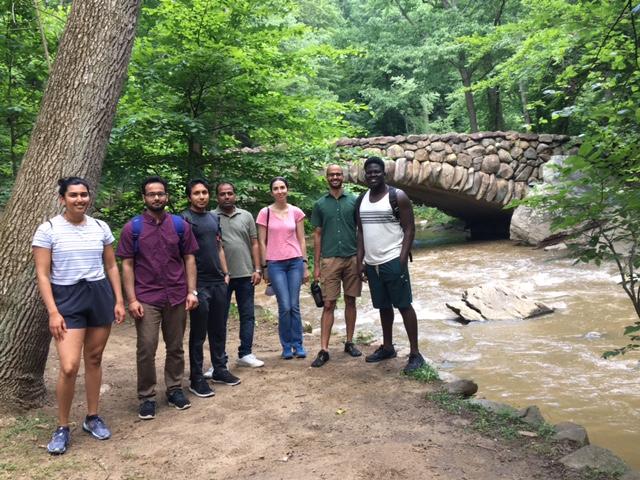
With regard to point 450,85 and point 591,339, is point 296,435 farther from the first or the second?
point 450,85

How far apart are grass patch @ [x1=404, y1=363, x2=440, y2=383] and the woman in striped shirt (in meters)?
2.11

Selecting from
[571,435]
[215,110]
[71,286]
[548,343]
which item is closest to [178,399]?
[71,286]

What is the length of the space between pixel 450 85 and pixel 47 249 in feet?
78.0

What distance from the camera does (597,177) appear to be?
2592mm

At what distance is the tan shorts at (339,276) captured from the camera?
4.18 m

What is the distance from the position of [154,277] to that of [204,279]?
50cm

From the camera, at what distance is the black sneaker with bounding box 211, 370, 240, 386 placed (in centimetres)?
388

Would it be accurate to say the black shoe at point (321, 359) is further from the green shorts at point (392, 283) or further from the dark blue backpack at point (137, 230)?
the dark blue backpack at point (137, 230)

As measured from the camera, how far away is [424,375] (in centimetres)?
376

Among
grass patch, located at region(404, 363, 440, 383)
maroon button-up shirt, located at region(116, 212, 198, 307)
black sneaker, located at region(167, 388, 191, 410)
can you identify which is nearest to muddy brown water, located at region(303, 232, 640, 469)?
grass patch, located at region(404, 363, 440, 383)

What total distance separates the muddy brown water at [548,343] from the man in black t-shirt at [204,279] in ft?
4.59

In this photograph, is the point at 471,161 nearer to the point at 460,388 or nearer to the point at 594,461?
the point at 460,388

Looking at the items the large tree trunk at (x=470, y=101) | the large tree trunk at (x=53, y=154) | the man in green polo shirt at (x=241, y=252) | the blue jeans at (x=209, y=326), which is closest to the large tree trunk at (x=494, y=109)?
the large tree trunk at (x=470, y=101)

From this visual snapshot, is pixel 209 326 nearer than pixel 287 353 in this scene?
Yes
